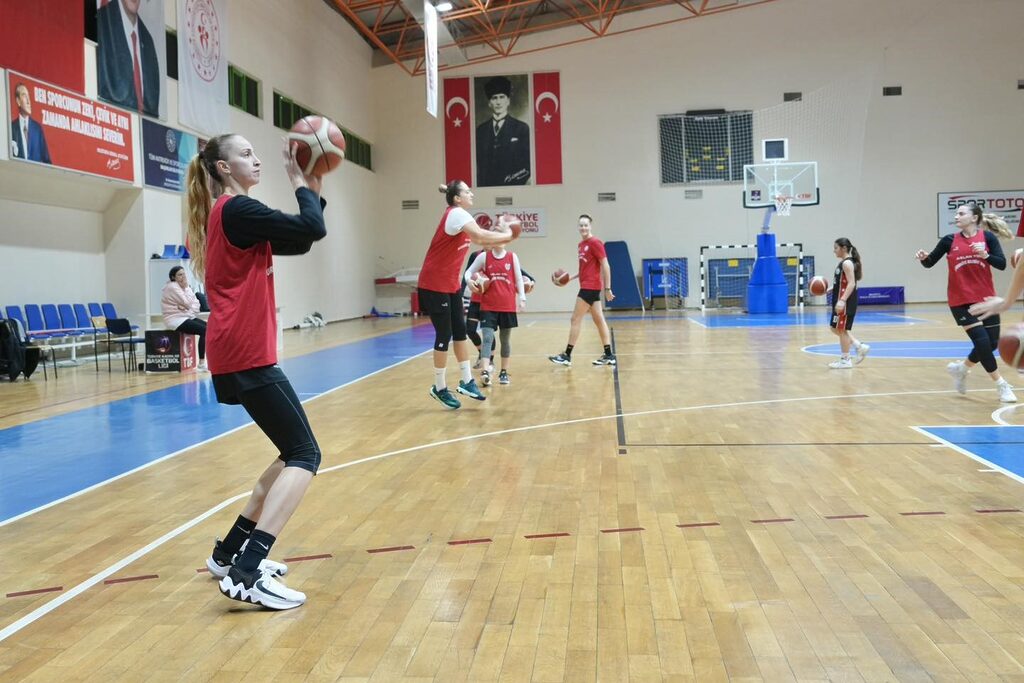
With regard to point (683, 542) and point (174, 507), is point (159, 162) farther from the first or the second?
point (683, 542)

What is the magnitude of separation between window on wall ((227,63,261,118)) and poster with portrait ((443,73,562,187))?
28.6 feet

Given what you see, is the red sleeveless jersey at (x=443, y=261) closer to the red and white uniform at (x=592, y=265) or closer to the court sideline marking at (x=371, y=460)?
the court sideline marking at (x=371, y=460)

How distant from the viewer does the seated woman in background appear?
1148 cm

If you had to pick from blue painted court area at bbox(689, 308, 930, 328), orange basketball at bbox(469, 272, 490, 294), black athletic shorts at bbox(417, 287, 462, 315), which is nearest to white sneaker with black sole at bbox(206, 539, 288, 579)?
black athletic shorts at bbox(417, 287, 462, 315)

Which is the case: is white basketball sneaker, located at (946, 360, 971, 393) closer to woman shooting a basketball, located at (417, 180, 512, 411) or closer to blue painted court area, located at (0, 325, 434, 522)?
woman shooting a basketball, located at (417, 180, 512, 411)

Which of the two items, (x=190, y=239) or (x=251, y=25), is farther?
(x=251, y=25)

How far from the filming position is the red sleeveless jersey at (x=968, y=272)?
26.4ft

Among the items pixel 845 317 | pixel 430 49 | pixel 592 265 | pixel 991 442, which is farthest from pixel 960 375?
pixel 430 49

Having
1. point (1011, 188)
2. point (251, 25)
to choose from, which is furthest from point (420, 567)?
point (1011, 188)

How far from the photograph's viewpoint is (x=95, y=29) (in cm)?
1380

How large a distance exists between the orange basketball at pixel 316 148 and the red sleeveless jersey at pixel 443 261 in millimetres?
4202

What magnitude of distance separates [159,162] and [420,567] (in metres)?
13.9

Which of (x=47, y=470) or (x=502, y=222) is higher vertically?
(x=502, y=222)

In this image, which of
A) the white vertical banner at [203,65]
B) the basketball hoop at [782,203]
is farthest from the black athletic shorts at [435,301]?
the basketball hoop at [782,203]
